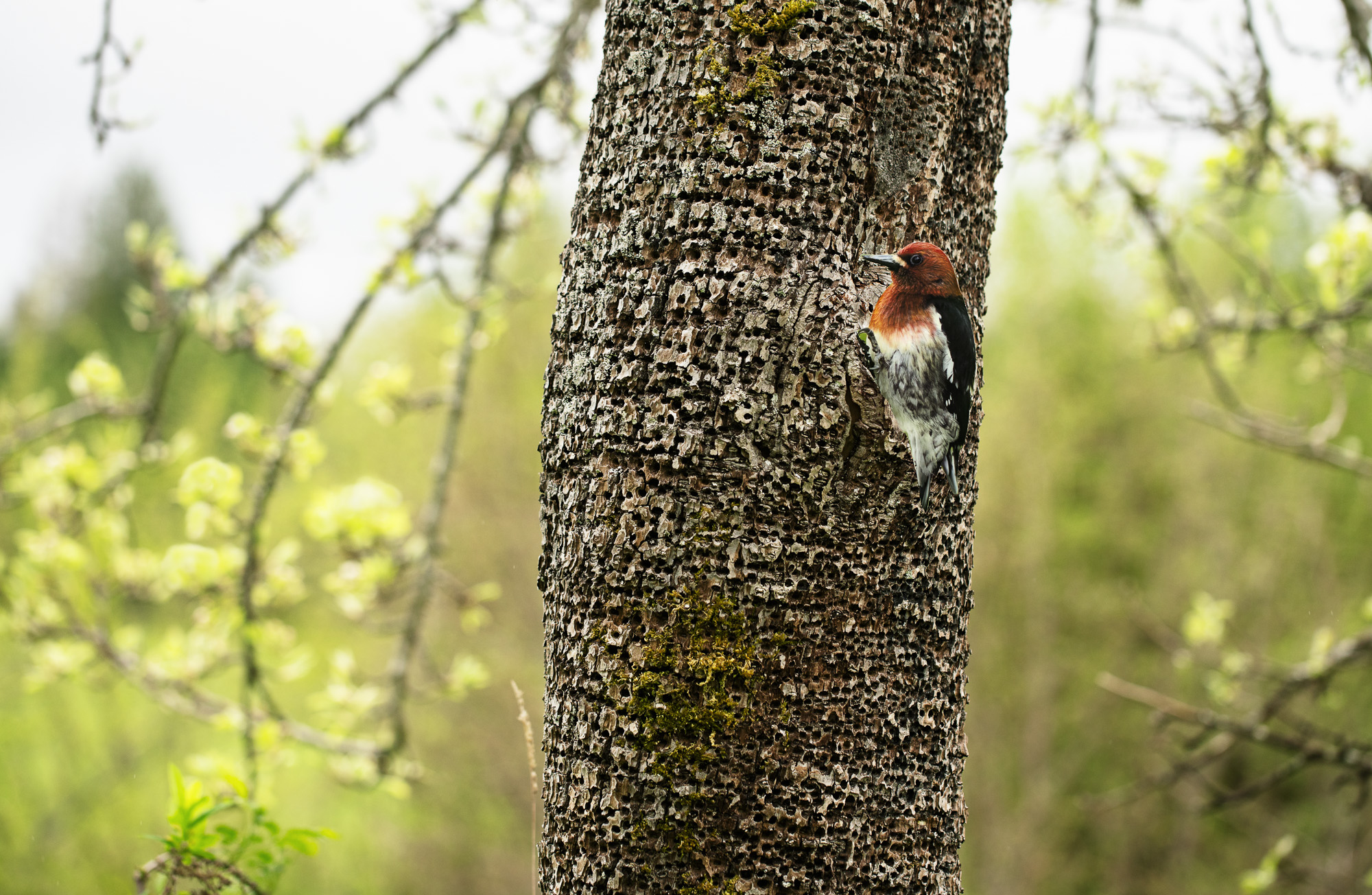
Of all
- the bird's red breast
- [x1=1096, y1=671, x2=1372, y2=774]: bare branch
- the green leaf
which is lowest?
the green leaf

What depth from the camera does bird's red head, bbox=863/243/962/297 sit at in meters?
1.18

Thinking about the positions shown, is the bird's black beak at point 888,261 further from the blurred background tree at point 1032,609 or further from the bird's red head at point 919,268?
the blurred background tree at point 1032,609

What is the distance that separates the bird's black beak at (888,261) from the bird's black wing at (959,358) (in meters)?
0.06

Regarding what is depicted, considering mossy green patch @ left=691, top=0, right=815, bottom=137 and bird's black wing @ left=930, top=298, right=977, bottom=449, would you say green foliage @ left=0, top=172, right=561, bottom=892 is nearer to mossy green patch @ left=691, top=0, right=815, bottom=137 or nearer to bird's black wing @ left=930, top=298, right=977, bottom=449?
mossy green patch @ left=691, top=0, right=815, bottom=137

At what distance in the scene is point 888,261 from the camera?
3.85ft

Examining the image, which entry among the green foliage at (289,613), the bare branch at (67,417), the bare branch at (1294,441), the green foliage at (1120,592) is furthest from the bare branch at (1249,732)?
the green foliage at (1120,592)

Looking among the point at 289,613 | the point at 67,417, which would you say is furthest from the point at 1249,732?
the point at 67,417

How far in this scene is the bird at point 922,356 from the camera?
3.78ft

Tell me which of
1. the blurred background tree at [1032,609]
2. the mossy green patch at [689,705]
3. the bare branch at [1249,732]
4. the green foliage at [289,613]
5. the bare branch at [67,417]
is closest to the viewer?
the mossy green patch at [689,705]

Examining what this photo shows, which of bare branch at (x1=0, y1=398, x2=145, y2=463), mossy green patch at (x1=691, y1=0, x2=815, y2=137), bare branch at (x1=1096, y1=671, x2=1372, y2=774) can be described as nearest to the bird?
mossy green patch at (x1=691, y1=0, x2=815, y2=137)

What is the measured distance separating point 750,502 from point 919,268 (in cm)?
36

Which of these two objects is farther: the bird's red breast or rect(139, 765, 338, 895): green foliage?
rect(139, 765, 338, 895): green foliage

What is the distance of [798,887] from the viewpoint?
42.9 inches

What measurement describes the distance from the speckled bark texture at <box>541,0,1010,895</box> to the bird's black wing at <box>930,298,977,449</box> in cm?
9
